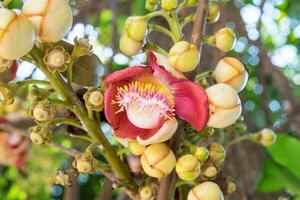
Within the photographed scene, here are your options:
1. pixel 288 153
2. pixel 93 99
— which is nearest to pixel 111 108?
pixel 93 99

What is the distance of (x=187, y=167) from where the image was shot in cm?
58

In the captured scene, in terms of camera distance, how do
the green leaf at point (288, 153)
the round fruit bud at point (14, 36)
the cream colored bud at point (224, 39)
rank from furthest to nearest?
the green leaf at point (288, 153), the cream colored bud at point (224, 39), the round fruit bud at point (14, 36)

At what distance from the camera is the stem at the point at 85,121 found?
0.58 meters

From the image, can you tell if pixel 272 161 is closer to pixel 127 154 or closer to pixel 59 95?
pixel 127 154

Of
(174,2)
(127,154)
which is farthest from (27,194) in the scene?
(174,2)

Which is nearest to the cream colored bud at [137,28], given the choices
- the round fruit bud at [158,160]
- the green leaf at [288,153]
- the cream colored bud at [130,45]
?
the cream colored bud at [130,45]

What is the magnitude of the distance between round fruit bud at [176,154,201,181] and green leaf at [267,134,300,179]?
0.54 m

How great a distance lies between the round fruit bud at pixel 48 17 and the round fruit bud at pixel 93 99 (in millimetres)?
56

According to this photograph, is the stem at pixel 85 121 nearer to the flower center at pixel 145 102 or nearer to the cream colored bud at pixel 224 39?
the flower center at pixel 145 102

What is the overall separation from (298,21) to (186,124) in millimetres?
1234

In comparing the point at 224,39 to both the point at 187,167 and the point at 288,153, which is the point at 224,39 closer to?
the point at 187,167

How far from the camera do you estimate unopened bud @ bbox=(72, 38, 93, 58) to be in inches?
23.0

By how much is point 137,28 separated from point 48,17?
97 mm

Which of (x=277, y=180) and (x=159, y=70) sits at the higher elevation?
(x=159, y=70)
